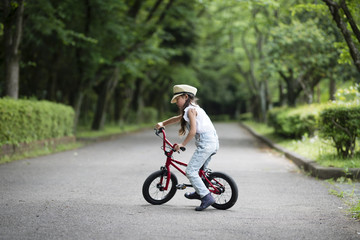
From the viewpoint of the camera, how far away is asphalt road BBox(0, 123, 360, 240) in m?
5.09

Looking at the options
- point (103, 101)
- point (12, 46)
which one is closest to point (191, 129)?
point (12, 46)

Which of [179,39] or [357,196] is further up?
[179,39]

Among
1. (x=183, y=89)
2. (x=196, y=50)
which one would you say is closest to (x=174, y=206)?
(x=183, y=89)

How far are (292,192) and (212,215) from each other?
7.80 ft

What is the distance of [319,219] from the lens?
19.3 ft

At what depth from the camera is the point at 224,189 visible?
21.4 feet

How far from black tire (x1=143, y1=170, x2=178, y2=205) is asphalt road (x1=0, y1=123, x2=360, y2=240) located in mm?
105

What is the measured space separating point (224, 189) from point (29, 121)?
890cm

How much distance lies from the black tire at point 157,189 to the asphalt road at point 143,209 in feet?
0.34

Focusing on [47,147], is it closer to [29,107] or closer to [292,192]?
[29,107]

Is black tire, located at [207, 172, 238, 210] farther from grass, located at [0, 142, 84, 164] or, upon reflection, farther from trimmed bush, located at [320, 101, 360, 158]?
grass, located at [0, 142, 84, 164]

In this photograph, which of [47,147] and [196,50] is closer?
[47,147]

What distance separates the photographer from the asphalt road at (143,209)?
16.7ft

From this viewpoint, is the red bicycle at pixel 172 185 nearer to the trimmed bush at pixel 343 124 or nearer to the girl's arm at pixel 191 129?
the girl's arm at pixel 191 129
